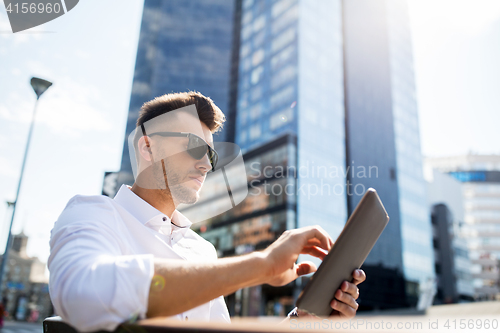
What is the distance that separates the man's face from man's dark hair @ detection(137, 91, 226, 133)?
168 millimetres

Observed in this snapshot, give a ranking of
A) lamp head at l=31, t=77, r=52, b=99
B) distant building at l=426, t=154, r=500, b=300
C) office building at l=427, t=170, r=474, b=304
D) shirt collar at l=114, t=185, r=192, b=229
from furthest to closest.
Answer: distant building at l=426, t=154, r=500, b=300, office building at l=427, t=170, r=474, b=304, lamp head at l=31, t=77, r=52, b=99, shirt collar at l=114, t=185, r=192, b=229

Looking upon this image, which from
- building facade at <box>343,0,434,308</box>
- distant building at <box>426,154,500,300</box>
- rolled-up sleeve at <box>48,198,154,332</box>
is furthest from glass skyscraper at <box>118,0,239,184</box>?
distant building at <box>426,154,500,300</box>

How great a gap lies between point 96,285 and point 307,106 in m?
46.0

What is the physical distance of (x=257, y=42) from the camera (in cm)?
5728

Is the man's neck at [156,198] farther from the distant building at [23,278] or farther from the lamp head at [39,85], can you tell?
the distant building at [23,278]

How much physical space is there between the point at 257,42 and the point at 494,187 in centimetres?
8864

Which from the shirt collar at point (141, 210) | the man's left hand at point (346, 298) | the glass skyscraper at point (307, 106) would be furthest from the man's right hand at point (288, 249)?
the glass skyscraper at point (307, 106)

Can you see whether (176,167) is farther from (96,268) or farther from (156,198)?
(96,268)

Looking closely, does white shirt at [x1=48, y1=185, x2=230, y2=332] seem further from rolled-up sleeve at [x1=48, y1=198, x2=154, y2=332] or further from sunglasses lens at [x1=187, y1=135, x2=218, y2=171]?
sunglasses lens at [x1=187, y1=135, x2=218, y2=171]

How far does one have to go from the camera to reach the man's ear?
5.55ft

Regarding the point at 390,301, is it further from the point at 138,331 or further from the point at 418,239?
the point at 138,331

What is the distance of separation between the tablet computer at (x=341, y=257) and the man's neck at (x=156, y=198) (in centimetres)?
86

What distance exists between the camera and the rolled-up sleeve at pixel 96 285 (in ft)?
2.64

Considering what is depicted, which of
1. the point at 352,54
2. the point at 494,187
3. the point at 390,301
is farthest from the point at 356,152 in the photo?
the point at 494,187
